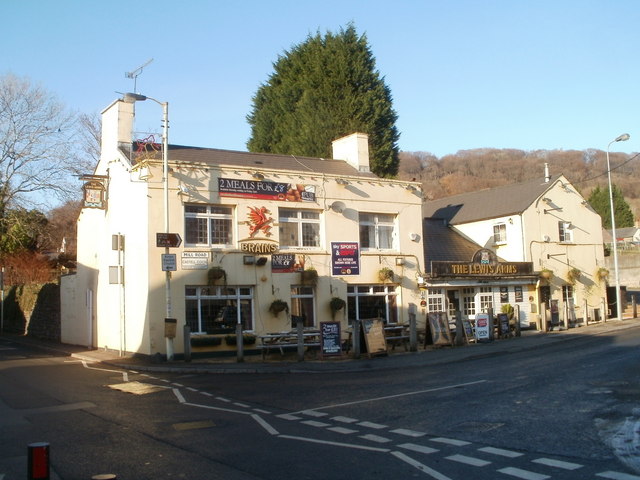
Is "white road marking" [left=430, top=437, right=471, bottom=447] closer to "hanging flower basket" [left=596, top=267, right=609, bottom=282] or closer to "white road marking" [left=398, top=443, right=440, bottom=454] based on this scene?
"white road marking" [left=398, top=443, right=440, bottom=454]

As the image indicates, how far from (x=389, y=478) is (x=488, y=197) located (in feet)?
102

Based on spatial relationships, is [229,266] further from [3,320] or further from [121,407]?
[3,320]

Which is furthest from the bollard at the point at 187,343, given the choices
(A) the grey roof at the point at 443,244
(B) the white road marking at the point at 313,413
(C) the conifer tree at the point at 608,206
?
(C) the conifer tree at the point at 608,206

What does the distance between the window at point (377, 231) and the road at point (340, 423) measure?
9.55 meters

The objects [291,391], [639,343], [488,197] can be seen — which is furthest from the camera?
[488,197]

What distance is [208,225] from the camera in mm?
22562

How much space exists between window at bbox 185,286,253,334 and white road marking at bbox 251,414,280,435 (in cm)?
1128

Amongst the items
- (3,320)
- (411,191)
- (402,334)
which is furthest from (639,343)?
(3,320)

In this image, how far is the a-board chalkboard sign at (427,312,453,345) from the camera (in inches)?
914

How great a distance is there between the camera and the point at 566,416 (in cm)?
1002

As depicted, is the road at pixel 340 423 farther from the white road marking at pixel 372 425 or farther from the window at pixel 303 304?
the window at pixel 303 304

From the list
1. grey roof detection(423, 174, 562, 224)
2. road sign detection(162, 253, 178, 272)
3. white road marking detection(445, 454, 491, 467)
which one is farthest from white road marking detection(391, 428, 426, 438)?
grey roof detection(423, 174, 562, 224)

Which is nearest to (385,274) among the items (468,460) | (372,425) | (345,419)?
(345,419)

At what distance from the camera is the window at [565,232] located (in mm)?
34156
